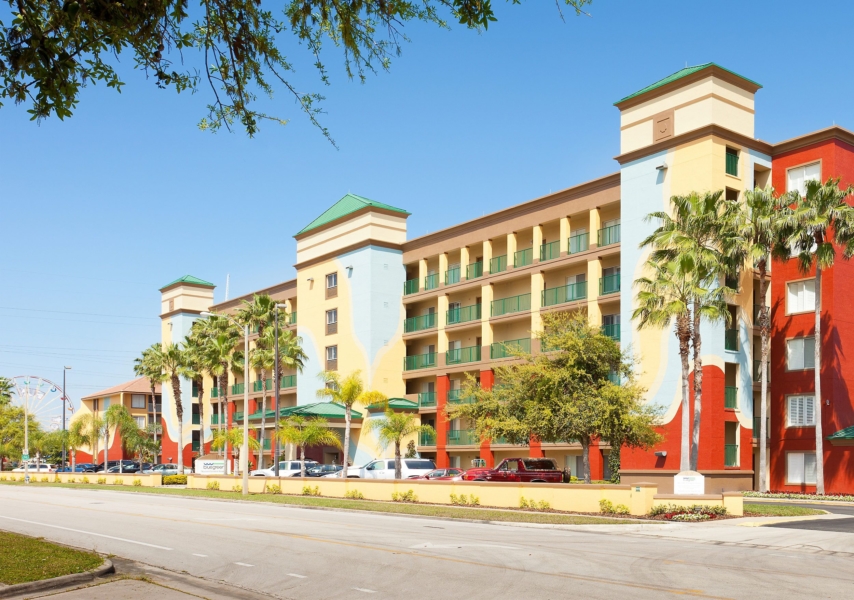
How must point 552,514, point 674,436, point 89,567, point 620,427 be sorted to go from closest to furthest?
point 89,567 → point 552,514 → point 620,427 → point 674,436

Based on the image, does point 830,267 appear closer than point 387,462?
Yes

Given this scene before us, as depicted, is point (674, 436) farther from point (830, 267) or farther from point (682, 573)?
point (682, 573)

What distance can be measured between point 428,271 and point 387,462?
16.4 meters

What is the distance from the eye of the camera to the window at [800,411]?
43.4m

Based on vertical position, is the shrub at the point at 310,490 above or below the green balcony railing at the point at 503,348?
below

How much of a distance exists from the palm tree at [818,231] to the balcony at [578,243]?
39.9 ft

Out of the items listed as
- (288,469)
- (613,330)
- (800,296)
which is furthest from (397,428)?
(800,296)

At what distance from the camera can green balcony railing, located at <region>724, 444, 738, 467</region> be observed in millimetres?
42844

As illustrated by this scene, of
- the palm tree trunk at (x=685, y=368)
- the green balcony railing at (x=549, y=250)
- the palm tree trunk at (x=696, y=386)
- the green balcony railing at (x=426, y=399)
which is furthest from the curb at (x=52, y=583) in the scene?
the green balcony railing at (x=426, y=399)

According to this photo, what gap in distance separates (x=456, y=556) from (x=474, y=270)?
42.8 meters

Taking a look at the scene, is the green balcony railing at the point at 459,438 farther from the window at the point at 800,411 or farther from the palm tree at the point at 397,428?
the window at the point at 800,411

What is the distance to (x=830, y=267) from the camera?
141 ft

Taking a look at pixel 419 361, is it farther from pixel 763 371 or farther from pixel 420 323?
pixel 763 371

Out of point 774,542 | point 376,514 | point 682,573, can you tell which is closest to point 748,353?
point 376,514
